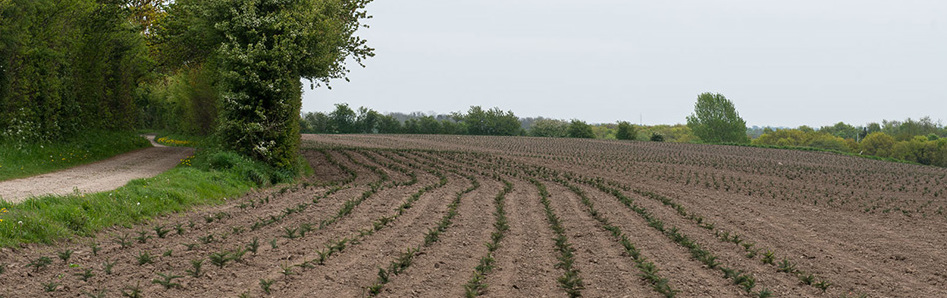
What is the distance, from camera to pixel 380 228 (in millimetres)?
10289

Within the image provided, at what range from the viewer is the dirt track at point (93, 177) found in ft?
40.8

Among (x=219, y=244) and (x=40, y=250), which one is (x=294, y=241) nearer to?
(x=219, y=244)

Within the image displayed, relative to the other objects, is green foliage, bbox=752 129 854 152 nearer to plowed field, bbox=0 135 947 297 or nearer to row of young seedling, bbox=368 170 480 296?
plowed field, bbox=0 135 947 297

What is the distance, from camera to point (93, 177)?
1520cm

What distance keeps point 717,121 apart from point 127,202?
82.9m

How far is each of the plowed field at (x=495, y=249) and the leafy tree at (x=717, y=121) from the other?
66.4 m

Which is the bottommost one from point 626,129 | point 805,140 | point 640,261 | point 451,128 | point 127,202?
point 640,261

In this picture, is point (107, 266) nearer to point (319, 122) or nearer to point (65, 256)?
point (65, 256)

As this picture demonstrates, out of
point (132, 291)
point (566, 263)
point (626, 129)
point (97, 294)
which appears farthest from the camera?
point (626, 129)

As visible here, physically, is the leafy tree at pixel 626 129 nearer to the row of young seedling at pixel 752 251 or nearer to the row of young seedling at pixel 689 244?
the row of young seedling at pixel 689 244

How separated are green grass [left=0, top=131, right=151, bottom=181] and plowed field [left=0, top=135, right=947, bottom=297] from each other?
731 cm

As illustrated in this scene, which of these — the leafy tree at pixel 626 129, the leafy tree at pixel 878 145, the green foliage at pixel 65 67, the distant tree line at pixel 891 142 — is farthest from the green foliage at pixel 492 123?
the green foliage at pixel 65 67

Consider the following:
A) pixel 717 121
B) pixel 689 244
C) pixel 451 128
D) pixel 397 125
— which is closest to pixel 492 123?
pixel 451 128

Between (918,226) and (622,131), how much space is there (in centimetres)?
5378
